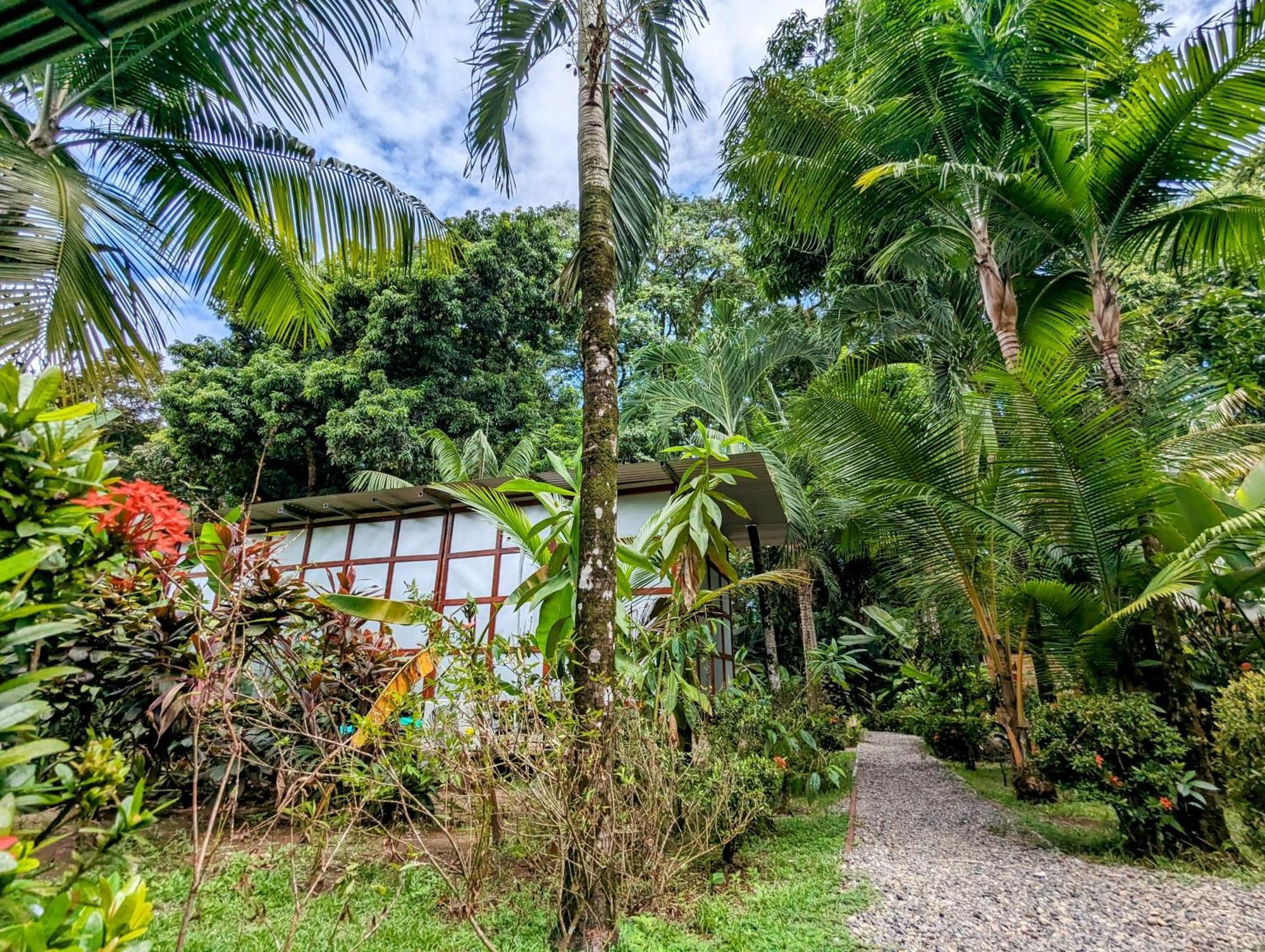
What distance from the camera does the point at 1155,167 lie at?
15.0ft

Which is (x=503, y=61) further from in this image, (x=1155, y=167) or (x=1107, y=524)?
(x=1107, y=524)

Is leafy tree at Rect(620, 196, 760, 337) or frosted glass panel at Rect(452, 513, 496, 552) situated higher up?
leafy tree at Rect(620, 196, 760, 337)

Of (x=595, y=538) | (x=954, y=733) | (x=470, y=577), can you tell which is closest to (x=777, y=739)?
(x=595, y=538)

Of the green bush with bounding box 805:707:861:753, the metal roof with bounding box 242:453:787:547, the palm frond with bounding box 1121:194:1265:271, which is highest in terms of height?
the palm frond with bounding box 1121:194:1265:271

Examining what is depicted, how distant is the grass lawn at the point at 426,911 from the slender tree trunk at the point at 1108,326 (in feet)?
13.1

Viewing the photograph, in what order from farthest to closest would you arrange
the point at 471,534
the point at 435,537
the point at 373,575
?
1. the point at 373,575
2. the point at 435,537
3. the point at 471,534

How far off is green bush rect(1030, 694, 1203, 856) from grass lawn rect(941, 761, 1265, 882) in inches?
4.9

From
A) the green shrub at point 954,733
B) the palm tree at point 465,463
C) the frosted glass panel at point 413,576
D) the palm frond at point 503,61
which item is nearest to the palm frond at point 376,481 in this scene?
the palm tree at point 465,463

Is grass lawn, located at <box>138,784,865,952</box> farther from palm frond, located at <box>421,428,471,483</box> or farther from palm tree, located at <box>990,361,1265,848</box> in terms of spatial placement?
palm frond, located at <box>421,428,471,483</box>

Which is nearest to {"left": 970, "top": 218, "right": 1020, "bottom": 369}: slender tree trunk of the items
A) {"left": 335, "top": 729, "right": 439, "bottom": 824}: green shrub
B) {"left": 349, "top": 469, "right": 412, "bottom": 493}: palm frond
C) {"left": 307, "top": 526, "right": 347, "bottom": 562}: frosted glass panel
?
{"left": 335, "top": 729, "right": 439, "bottom": 824}: green shrub

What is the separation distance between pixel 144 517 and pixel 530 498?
6556 millimetres

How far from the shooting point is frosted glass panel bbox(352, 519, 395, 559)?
9.11 meters

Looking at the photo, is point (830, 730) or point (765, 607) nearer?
point (830, 730)

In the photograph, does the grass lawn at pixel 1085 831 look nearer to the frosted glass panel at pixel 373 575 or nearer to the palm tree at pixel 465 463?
the frosted glass panel at pixel 373 575
